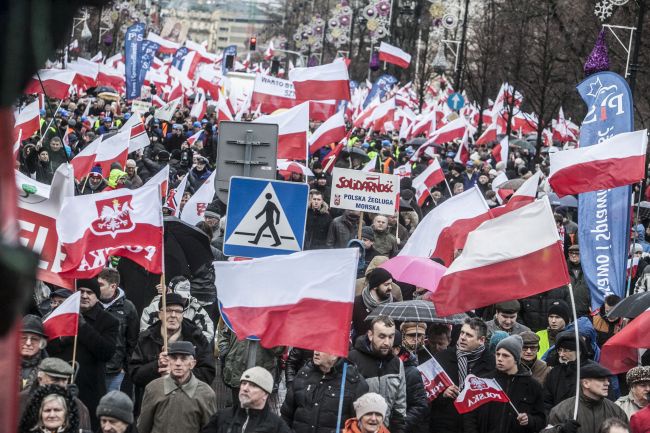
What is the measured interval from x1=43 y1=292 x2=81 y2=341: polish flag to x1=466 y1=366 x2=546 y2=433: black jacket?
8.00ft

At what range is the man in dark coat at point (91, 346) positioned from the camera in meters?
7.99

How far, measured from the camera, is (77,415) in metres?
6.04

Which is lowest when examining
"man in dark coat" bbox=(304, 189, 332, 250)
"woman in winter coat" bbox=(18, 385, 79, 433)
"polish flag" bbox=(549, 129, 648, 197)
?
"man in dark coat" bbox=(304, 189, 332, 250)

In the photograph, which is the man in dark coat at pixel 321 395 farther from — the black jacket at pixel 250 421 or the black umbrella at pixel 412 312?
the black umbrella at pixel 412 312

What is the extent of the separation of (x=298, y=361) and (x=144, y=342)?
1.07 m

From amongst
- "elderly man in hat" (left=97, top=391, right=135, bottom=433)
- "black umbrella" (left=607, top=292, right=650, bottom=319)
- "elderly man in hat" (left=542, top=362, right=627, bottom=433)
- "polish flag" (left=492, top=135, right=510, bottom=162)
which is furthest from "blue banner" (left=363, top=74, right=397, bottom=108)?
"elderly man in hat" (left=97, top=391, right=135, bottom=433)

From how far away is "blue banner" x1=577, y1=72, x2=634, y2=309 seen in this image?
1158cm

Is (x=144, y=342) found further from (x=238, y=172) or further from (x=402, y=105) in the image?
(x=402, y=105)

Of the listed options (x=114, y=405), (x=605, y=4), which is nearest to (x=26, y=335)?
(x=114, y=405)

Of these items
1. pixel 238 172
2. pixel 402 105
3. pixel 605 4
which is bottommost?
pixel 402 105

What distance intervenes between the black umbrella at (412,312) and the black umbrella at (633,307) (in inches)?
45.6

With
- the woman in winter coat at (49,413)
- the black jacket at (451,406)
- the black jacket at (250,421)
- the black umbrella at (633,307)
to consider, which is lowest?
the black jacket at (451,406)

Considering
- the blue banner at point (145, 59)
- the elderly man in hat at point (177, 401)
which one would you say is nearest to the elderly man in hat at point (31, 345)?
the elderly man in hat at point (177, 401)

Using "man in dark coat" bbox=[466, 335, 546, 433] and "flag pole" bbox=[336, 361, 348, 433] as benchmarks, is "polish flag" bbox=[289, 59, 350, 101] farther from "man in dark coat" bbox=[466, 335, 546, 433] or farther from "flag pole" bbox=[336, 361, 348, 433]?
"flag pole" bbox=[336, 361, 348, 433]
